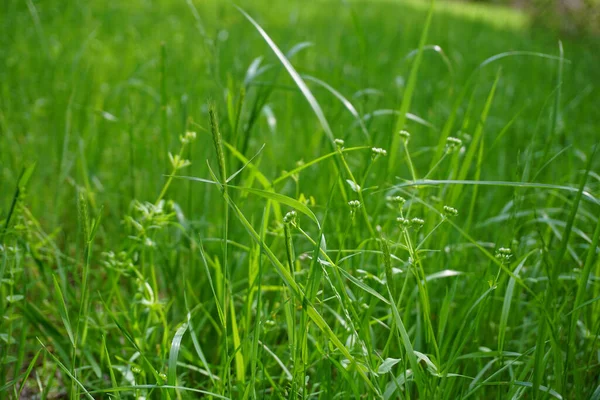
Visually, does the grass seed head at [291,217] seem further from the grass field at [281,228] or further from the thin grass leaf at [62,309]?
the thin grass leaf at [62,309]

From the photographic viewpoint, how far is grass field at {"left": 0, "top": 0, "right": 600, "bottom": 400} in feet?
2.93

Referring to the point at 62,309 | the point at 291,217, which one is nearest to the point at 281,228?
the point at 291,217

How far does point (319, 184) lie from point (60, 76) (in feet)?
5.47

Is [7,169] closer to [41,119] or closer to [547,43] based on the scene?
[41,119]

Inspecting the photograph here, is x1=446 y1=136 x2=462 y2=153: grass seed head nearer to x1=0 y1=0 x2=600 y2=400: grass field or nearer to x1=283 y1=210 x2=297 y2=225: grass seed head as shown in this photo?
x1=0 y1=0 x2=600 y2=400: grass field

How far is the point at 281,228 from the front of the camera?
1.15 meters

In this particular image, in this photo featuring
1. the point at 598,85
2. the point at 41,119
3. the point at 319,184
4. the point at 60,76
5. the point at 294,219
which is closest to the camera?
the point at 294,219

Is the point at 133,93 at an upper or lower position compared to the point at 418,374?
lower

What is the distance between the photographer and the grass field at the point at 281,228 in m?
0.89

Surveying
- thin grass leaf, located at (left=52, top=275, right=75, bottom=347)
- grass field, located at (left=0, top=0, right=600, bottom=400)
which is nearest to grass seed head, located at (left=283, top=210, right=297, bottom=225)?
grass field, located at (left=0, top=0, right=600, bottom=400)

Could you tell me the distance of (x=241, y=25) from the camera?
4.30 meters

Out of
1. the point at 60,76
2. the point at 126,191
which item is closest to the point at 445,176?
the point at 126,191

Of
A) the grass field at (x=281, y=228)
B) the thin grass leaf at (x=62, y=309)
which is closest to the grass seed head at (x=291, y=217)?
the grass field at (x=281, y=228)

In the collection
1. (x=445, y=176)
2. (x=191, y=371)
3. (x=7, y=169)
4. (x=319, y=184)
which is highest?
(x=445, y=176)
